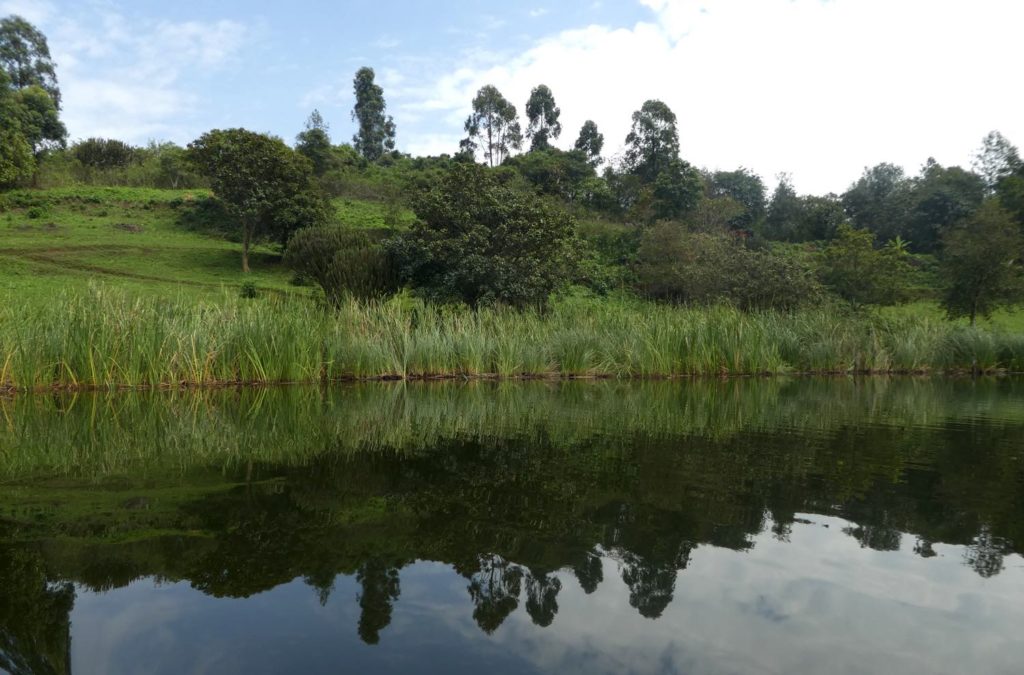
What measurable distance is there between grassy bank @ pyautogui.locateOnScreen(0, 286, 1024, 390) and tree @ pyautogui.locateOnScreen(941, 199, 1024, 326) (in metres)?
7.64

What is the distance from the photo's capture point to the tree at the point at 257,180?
2736 centimetres

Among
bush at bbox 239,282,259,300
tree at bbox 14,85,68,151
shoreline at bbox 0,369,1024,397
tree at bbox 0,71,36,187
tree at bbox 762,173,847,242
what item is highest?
tree at bbox 14,85,68,151

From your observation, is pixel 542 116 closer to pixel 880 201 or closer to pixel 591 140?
pixel 591 140

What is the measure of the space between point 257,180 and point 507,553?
2804cm

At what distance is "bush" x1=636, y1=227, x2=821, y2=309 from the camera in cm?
2306

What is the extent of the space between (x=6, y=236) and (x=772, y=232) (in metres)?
43.8

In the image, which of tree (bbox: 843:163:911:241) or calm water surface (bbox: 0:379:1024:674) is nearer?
calm water surface (bbox: 0:379:1024:674)

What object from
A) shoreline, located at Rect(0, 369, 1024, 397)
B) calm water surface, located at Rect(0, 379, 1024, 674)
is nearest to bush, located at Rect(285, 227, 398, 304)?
shoreline, located at Rect(0, 369, 1024, 397)

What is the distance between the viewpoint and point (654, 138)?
46.8 m

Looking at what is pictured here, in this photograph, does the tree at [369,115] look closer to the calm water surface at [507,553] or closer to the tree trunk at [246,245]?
the tree trunk at [246,245]

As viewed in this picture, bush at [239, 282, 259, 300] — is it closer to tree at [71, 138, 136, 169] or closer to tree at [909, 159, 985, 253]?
tree at [71, 138, 136, 169]

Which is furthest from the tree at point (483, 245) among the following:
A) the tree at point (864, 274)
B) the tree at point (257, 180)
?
the tree at point (864, 274)

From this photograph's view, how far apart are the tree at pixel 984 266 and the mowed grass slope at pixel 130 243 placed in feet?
79.9

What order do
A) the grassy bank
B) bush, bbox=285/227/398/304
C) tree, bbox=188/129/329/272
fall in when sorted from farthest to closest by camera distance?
tree, bbox=188/129/329/272
bush, bbox=285/227/398/304
the grassy bank
